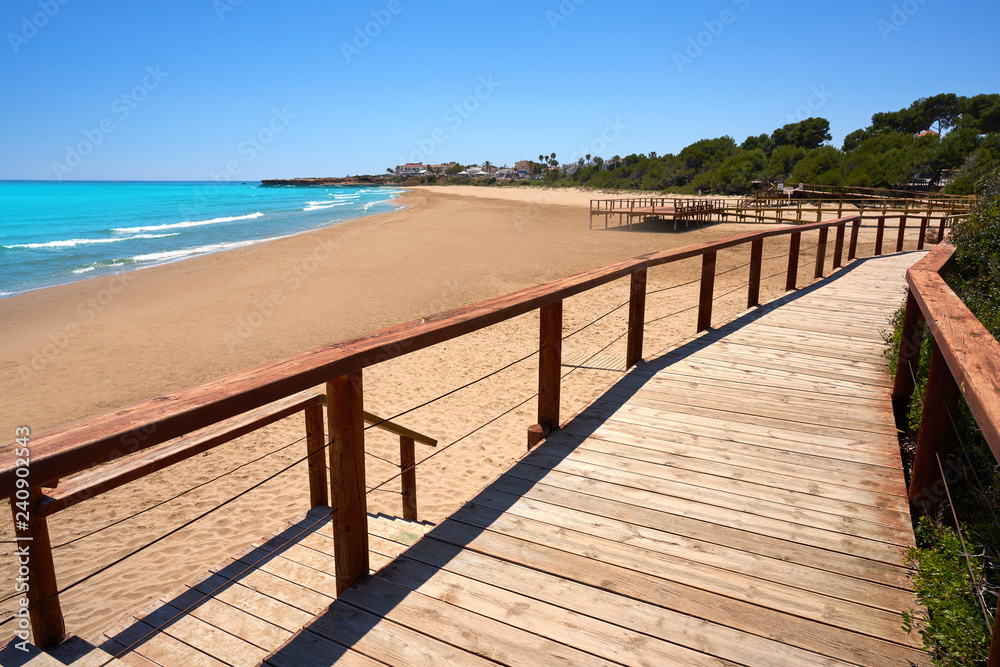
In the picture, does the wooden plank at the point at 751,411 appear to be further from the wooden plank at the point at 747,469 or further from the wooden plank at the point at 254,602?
the wooden plank at the point at 254,602

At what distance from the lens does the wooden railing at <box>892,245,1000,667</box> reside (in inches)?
59.6

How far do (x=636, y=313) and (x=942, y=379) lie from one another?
234 cm

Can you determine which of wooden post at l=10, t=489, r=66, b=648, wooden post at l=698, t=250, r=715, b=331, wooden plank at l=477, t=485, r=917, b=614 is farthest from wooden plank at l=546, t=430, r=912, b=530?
wooden post at l=698, t=250, r=715, b=331

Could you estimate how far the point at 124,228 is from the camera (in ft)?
123

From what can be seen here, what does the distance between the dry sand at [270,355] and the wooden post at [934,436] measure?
2054mm

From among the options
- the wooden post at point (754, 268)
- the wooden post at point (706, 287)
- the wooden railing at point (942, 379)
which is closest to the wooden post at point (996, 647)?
the wooden railing at point (942, 379)

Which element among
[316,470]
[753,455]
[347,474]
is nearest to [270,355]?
[316,470]

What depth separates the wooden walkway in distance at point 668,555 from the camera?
1870 millimetres

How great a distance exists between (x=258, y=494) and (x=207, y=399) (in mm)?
4078

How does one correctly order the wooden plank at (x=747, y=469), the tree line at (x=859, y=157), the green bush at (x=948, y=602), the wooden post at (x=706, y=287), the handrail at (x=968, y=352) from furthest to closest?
1. the tree line at (x=859, y=157)
2. the wooden post at (x=706, y=287)
3. the wooden plank at (x=747, y=469)
4. the green bush at (x=948, y=602)
5. the handrail at (x=968, y=352)

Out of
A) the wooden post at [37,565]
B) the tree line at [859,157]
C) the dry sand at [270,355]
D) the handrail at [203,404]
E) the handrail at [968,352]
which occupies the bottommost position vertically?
the dry sand at [270,355]

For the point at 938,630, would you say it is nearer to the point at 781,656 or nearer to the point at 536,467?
the point at 781,656

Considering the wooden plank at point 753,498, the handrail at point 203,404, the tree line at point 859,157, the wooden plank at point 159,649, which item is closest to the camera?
the handrail at point 203,404

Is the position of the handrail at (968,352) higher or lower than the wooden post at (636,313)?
higher
